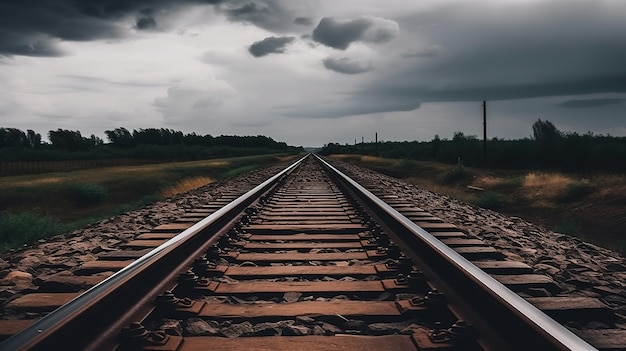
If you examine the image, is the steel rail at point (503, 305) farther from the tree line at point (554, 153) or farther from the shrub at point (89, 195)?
the tree line at point (554, 153)

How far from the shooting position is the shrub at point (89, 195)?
15898 millimetres

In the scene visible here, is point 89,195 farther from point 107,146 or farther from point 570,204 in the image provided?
point 107,146

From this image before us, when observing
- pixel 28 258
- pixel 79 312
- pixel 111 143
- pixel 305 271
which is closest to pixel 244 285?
pixel 305 271

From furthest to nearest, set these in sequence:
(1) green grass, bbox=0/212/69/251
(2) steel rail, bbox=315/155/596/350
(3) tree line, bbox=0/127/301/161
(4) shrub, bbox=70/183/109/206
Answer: (3) tree line, bbox=0/127/301/161, (4) shrub, bbox=70/183/109/206, (1) green grass, bbox=0/212/69/251, (2) steel rail, bbox=315/155/596/350

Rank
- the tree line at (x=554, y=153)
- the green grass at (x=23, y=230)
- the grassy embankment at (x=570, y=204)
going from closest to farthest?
the green grass at (x=23, y=230) → the grassy embankment at (x=570, y=204) → the tree line at (x=554, y=153)

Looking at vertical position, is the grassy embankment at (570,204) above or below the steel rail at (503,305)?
below

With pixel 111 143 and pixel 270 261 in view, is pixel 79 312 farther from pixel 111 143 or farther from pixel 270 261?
pixel 111 143

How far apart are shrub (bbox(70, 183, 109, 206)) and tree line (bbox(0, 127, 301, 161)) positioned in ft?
169

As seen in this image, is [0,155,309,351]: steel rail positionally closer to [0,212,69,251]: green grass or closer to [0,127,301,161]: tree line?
[0,212,69,251]: green grass

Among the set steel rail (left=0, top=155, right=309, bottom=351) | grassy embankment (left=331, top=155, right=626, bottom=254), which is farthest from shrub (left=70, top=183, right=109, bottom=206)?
steel rail (left=0, top=155, right=309, bottom=351)

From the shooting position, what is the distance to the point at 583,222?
29.9ft

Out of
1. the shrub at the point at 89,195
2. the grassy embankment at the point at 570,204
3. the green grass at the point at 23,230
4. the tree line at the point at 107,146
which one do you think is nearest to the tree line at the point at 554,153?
the grassy embankment at the point at 570,204

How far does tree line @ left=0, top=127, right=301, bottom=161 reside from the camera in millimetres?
64438

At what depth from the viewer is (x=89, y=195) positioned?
15938mm
